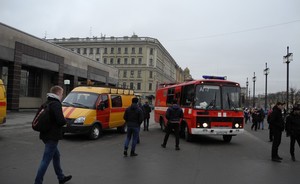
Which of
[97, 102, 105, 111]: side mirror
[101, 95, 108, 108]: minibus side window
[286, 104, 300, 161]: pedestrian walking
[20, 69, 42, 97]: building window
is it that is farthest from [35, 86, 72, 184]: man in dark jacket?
[20, 69, 42, 97]: building window

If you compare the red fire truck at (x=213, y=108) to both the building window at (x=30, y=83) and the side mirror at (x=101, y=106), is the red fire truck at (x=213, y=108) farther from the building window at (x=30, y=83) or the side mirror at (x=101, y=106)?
the building window at (x=30, y=83)

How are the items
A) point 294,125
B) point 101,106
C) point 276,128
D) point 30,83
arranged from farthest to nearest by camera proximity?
point 30,83 → point 101,106 → point 276,128 → point 294,125

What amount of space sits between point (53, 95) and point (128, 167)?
10.0ft

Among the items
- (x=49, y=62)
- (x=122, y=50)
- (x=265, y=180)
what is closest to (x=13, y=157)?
(x=265, y=180)

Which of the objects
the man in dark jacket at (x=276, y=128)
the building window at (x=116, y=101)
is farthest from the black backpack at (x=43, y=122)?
the building window at (x=116, y=101)

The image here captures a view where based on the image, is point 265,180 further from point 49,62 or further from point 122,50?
point 122,50

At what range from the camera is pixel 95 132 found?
516 inches

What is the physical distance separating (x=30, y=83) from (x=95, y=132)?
24.2m

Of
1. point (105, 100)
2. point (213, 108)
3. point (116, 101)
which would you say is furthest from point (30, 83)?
point (213, 108)

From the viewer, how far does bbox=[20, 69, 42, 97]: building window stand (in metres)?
33.0

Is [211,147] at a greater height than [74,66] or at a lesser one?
lesser

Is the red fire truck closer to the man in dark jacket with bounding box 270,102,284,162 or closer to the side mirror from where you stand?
the man in dark jacket with bounding box 270,102,284,162

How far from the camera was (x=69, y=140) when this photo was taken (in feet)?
40.7

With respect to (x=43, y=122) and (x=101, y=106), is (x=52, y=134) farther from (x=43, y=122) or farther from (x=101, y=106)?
(x=101, y=106)
